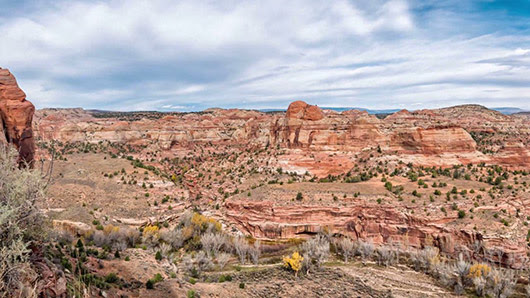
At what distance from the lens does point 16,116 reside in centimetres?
1103

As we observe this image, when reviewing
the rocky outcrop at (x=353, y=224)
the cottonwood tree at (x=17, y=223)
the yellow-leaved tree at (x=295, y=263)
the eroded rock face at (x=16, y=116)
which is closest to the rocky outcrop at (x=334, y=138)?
the rocky outcrop at (x=353, y=224)

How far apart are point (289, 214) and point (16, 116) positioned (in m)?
24.0

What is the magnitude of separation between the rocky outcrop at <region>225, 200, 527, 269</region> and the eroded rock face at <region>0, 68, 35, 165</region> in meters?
22.3

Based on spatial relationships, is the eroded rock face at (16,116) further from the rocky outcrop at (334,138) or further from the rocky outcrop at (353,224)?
the rocky outcrop at (353,224)

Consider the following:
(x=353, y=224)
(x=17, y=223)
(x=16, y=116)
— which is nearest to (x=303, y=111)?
(x=353, y=224)

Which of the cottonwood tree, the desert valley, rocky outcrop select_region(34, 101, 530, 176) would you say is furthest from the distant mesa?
the cottonwood tree

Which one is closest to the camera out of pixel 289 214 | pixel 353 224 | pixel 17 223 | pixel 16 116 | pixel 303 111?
pixel 17 223

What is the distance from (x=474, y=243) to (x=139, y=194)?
3297 cm

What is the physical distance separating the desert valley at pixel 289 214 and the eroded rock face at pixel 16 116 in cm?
5

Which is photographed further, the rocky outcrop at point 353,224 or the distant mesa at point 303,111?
the distant mesa at point 303,111

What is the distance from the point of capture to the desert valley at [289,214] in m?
11.8

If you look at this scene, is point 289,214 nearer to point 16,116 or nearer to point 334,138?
point 334,138

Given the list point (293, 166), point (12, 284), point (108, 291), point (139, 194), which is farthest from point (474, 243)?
point (139, 194)

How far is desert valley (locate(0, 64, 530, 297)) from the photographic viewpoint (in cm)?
1177
